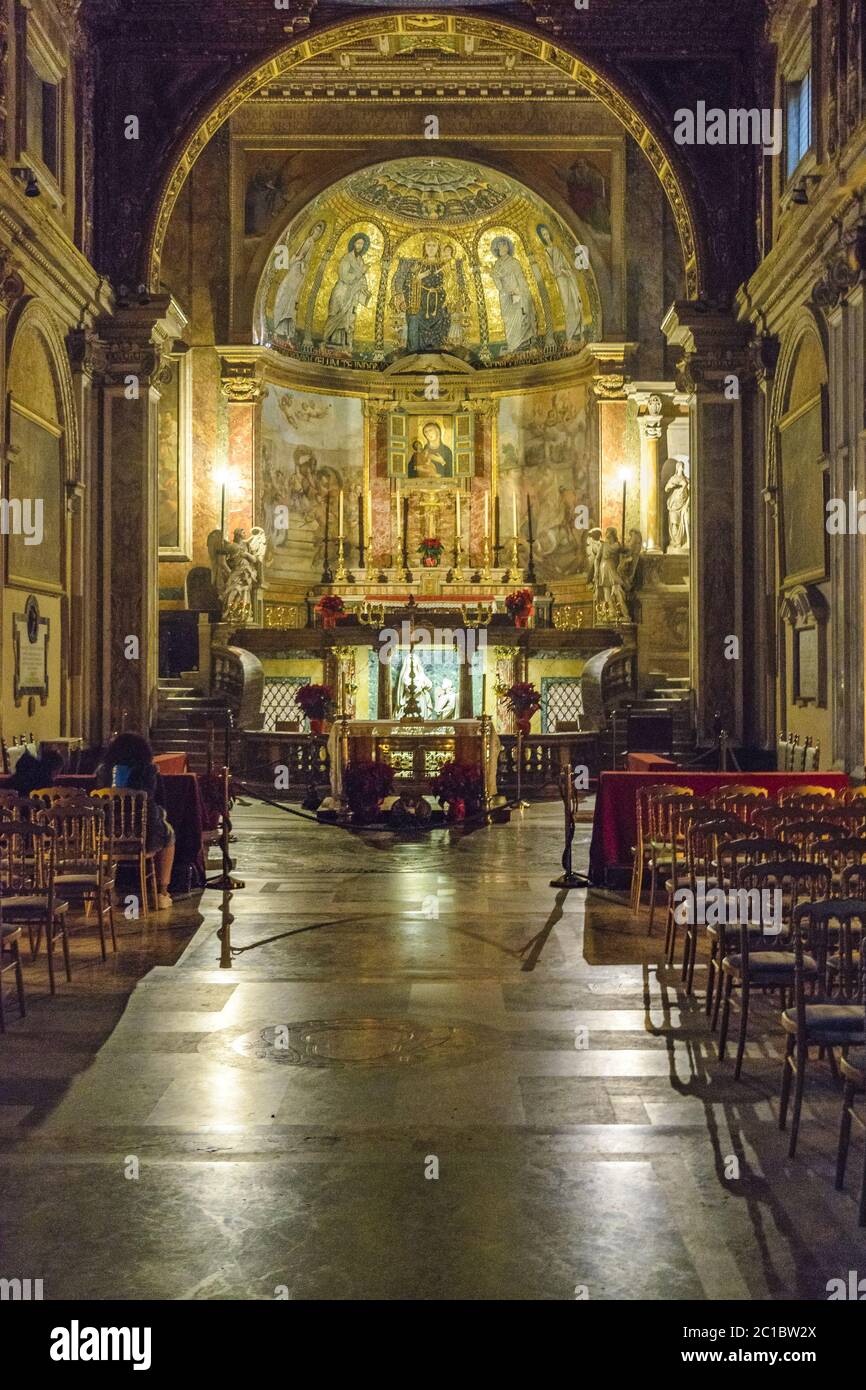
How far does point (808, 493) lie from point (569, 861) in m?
6.39

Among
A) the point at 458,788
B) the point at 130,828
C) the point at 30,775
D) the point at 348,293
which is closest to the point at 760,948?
the point at 130,828

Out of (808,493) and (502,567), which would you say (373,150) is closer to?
(502,567)

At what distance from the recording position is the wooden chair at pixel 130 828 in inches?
407

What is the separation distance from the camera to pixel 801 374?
657 inches

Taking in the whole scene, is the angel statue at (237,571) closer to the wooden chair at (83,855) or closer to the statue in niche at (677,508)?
the statue in niche at (677,508)

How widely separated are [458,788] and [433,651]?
8740 mm

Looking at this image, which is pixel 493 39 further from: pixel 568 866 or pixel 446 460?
pixel 568 866

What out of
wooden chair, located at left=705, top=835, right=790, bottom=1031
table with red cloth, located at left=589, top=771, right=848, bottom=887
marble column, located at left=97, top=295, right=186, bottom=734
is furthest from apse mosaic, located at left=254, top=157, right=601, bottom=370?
wooden chair, located at left=705, top=835, right=790, bottom=1031

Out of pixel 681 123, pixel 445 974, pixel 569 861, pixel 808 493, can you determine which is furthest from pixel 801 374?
pixel 445 974

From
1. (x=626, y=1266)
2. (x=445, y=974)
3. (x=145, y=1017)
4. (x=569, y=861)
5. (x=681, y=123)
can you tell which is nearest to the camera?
(x=626, y=1266)

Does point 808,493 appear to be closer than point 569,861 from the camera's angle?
No

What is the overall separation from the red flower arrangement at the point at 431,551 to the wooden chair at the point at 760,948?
21.5 m

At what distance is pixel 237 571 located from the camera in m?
25.3

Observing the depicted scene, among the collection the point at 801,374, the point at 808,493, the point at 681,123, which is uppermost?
the point at 681,123
